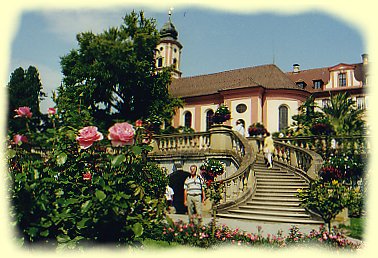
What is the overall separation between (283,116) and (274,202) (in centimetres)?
2437

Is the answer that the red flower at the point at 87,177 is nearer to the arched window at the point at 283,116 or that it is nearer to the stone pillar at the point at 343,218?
the stone pillar at the point at 343,218

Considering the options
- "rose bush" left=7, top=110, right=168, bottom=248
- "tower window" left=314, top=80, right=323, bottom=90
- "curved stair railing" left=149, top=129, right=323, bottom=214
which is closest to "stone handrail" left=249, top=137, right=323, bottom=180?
"curved stair railing" left=149, top=129, right=323, bottom=214

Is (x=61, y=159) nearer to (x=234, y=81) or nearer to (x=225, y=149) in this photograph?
(x=225, y=149)

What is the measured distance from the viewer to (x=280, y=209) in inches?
448

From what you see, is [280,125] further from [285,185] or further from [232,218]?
[232,218]

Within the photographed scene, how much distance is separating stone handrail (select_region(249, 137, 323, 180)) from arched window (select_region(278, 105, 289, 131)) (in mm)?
18347

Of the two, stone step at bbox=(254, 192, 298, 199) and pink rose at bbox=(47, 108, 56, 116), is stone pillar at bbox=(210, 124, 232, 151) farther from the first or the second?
pink rose at bbox=(47, 108, 56, 116)

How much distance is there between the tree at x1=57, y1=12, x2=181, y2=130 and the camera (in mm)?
26234

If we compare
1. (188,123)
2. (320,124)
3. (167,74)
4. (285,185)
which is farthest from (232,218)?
(188,123)

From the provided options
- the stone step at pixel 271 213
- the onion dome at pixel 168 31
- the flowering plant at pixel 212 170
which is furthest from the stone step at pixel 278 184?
the onion dome at pixel 168 31

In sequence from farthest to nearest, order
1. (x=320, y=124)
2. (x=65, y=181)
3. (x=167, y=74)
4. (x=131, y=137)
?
(x=167, y=74), (x=320, y=124), (x=65, y=181), (x=131, y=137)

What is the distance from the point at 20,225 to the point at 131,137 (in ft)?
3.82

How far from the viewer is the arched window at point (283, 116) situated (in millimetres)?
34969

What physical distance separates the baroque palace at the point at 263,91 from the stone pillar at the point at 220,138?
16.7 m
